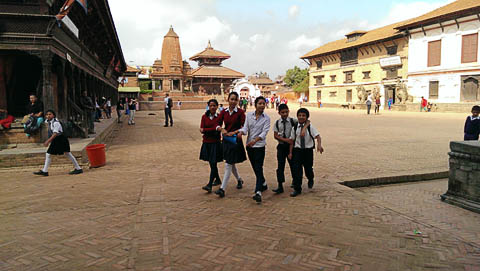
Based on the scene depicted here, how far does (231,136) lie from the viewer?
5.20 meters

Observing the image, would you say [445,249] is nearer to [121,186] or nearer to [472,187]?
[472,187]

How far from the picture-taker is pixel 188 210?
473 cm

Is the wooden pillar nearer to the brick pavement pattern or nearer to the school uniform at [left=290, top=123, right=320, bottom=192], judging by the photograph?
the brick pavement pattern

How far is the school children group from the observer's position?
17.0 ft

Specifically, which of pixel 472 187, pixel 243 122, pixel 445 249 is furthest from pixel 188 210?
pixel 472 187

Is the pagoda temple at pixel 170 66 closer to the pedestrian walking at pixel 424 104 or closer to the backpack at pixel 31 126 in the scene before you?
the pedestrian walking at pixel 424 104

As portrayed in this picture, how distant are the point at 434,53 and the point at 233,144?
111 feet

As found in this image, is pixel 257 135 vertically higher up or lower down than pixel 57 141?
higher up

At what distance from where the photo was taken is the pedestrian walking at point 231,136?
521 cm

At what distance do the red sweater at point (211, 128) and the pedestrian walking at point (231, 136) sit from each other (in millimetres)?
102

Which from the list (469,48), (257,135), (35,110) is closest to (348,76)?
(469,48)

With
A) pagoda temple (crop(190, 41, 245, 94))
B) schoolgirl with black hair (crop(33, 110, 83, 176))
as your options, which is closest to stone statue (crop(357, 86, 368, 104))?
pagoda temple (crop(190, 41, 245, 94))

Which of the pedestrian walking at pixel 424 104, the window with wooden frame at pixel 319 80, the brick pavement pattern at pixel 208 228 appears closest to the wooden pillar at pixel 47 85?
the brick pavement pattern at pixel 208 228

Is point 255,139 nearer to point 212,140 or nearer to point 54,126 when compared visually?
point 212,140
